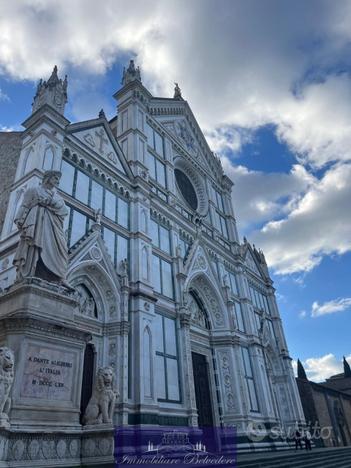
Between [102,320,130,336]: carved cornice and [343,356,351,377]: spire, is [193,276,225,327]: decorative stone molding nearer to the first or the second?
[102,320,130,336]: carved cornice

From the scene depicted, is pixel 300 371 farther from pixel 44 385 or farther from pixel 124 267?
pixel 44 385

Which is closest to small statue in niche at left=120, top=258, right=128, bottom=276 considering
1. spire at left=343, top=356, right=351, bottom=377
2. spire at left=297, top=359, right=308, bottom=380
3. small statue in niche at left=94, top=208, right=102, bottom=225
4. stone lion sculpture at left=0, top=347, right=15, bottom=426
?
small statue in niche at left=94, top=208, right=102, bottom=225

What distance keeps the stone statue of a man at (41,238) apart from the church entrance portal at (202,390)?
42.2 feet

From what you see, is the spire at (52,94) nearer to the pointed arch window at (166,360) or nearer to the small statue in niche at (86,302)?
the small statue in niche at (86,302)

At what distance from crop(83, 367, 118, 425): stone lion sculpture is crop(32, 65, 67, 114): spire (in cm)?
1096

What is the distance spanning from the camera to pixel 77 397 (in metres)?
6.80

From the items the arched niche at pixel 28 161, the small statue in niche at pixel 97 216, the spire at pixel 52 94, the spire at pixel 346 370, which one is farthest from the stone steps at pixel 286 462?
the spire at pixel 346 370

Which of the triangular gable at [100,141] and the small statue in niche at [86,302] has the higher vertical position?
the triangular gable at [100,141]

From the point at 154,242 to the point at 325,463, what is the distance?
11.9 m

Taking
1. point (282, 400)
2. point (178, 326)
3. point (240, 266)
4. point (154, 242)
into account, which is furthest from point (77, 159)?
point (282, 400)

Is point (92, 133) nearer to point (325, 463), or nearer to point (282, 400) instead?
point (325, 463)

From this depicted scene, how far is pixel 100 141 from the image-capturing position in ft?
55.9

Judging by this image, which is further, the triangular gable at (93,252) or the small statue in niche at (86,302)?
the small statue in niche at (86,302)

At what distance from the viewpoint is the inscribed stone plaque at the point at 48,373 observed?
242 inches
